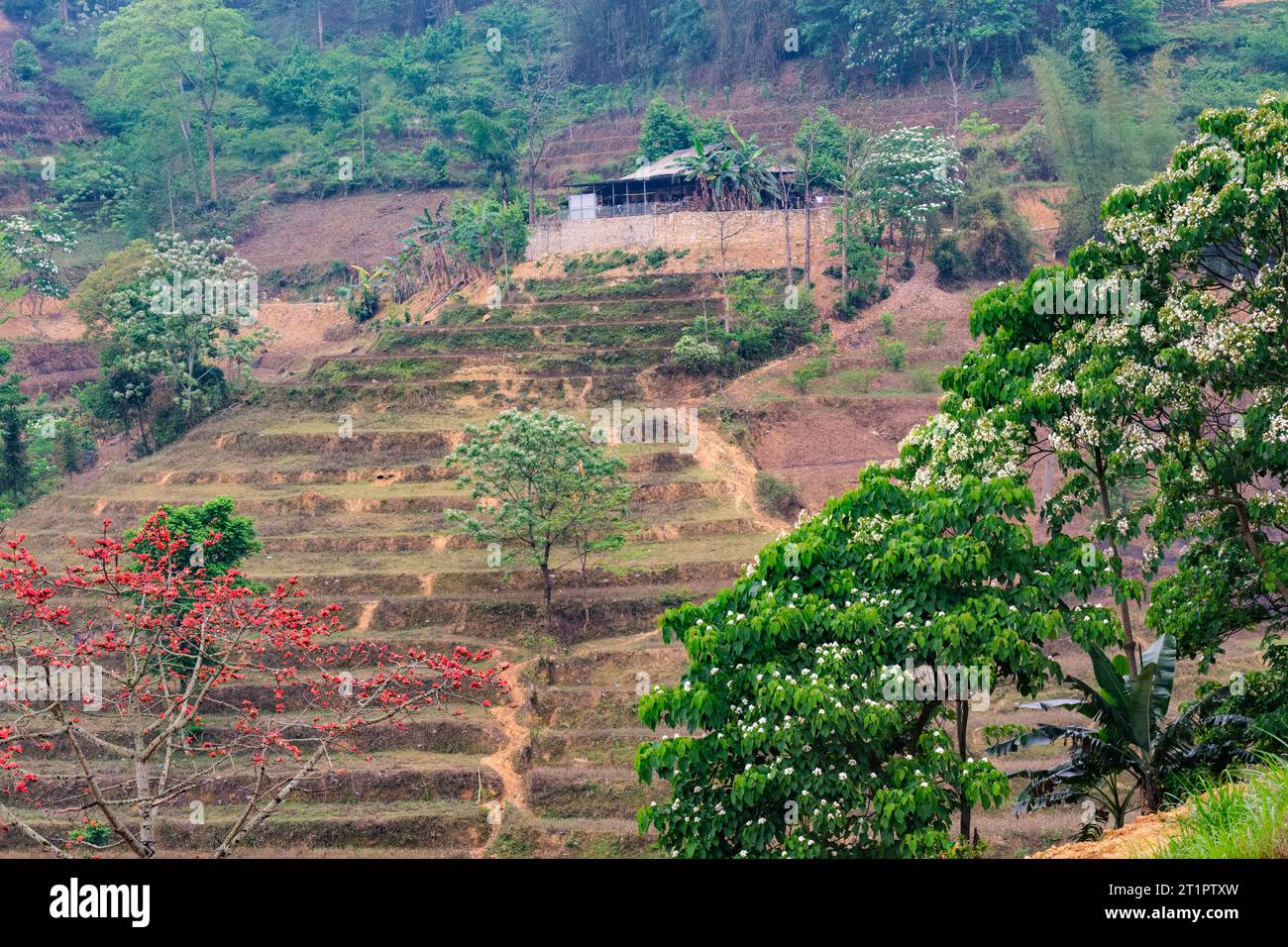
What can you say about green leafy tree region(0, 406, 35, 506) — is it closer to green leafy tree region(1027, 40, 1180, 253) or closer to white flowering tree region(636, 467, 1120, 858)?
white flowering tree region(636, 467, 1120, 858)

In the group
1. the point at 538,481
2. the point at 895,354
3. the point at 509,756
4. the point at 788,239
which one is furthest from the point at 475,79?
the point at 509,756

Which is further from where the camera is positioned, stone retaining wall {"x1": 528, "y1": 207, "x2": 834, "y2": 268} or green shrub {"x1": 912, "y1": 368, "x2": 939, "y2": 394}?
stone retaining wall {"x1": 528, "y1": 207, "x2": 834, "y2": 268}

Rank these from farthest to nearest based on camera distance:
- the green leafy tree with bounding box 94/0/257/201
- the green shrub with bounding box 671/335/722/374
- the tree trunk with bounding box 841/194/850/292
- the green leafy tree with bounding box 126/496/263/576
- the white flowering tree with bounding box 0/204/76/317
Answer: the green leafy tree with bounding box 94/0/257/201
the white flowering tree with bounding box 0/204/76/317
the tree trunk with bounding box 841/194/850/292
the green shrub with bounding box 671/335/722/374
the green leafy tree with bounding box 126/496/263/576

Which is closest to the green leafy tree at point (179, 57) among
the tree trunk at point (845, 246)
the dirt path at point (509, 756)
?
the tree trunk at point (845, 246)

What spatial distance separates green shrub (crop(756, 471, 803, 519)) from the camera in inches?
1455

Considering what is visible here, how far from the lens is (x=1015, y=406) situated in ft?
51.8

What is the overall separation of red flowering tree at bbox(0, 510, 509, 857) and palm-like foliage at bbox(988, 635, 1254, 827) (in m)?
6.37

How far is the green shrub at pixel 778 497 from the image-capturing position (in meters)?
37.0

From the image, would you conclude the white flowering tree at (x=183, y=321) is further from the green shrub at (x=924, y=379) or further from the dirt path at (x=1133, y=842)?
the dirt path at (x=1133, y=842)

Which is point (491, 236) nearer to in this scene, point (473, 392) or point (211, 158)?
point (473, 392)

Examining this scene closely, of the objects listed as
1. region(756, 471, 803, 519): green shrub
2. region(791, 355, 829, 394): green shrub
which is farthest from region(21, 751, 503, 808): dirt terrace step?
region(791, 355, 829, 394): green shrub

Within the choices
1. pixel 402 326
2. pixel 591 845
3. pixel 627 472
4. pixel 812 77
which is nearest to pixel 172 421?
pixel 402 326
